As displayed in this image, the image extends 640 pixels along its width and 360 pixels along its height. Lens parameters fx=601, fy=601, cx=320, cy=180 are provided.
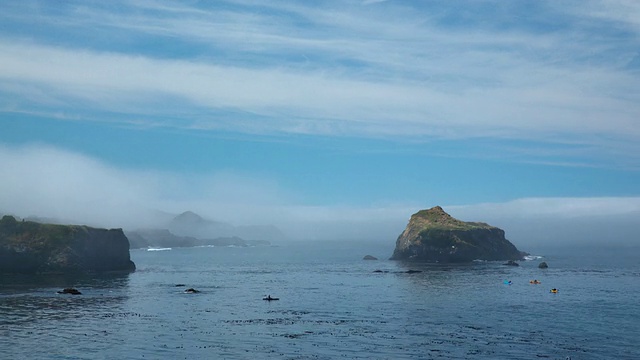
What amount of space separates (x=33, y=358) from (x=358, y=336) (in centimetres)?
3775

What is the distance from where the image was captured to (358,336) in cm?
7694

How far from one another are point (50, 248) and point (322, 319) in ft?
357

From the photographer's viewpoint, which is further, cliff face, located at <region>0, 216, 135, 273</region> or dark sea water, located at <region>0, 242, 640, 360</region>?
cliff face, located at <region>0, 216, 135, 273</region>

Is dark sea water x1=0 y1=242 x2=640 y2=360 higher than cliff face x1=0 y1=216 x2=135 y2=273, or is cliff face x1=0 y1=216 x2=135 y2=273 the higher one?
cliff face x1=0 y1=216 x2=135 y2=273

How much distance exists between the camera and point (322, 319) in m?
92.1

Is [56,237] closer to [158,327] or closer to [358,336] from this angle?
[158,327]

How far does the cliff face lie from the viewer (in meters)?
164

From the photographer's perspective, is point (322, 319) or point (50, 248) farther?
point (50, 248)

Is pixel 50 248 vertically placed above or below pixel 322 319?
above

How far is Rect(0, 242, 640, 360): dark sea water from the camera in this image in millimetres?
68562

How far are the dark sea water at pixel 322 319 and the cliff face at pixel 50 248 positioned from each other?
7.51m

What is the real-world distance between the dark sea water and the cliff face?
751 centimetres

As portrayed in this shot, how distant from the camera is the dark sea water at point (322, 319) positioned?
6856 cm

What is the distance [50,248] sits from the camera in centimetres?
16962
